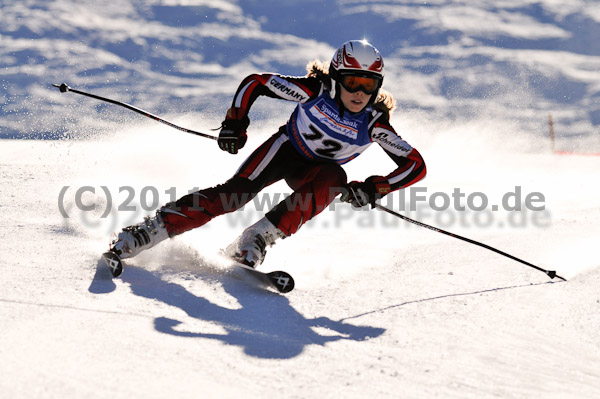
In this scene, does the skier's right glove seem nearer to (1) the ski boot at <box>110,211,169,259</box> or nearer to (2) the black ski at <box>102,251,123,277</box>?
(1) the ski boot at <box>110,211,169,259</box>

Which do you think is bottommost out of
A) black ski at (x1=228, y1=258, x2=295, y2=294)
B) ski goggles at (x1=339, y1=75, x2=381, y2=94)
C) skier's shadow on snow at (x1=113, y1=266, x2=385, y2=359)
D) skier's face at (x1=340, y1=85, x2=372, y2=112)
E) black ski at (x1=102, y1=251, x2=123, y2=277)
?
skier's shadow on snow at (x1=113, y1=266, x2=385, y2=359)

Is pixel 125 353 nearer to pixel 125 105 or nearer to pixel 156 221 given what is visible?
pixel 156 221

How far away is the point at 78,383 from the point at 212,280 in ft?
4.95

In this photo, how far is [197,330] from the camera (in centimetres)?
269

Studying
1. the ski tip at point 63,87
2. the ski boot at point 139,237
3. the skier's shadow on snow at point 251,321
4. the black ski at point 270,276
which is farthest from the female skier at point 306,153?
the ski tip at point 63,87

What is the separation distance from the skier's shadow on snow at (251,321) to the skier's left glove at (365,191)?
0.93m

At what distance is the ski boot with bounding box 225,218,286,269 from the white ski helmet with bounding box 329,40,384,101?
1108mm

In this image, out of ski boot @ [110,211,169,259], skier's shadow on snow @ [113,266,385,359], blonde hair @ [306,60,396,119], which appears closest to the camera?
skier's shadow on snow @ [113,266,385,359]

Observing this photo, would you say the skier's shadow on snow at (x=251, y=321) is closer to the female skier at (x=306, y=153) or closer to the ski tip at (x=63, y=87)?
the female skier at (x=306, y=153)

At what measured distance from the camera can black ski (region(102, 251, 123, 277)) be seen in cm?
332

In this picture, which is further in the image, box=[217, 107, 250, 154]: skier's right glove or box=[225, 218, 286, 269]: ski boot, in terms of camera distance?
box=[217, 107, 250, 154]: skier's right glove

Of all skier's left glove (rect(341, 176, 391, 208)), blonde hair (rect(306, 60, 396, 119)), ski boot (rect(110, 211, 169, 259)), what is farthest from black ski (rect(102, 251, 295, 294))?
blonde hair (rect(306, 60, 396, 119))

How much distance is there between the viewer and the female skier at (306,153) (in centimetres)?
378

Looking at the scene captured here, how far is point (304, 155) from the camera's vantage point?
427 centimetres
